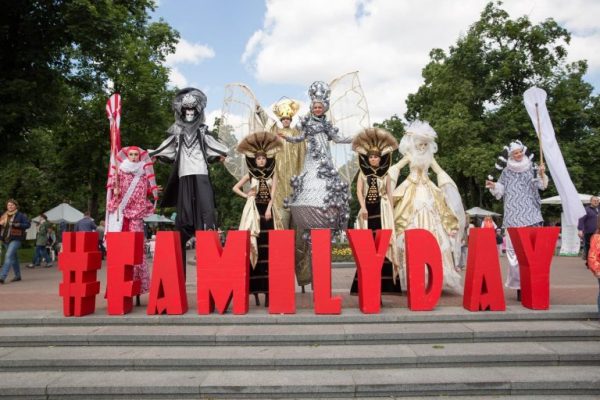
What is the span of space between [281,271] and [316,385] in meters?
2.04

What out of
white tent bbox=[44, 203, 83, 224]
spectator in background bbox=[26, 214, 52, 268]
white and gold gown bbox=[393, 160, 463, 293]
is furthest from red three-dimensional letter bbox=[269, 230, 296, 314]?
white tent bbox=[44, 203, 83, 224]

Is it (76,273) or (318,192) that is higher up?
(318,192)

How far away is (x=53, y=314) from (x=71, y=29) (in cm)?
1112

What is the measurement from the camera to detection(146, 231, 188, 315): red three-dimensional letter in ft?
21.2

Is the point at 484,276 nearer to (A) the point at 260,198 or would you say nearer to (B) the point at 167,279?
(A) the point at 260,198

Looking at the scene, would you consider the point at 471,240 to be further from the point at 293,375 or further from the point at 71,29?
the point at 71,29

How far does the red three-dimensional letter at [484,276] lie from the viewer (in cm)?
643

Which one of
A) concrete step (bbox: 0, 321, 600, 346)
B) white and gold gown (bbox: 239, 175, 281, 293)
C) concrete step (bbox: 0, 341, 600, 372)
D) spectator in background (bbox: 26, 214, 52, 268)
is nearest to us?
concrete step (bbox: 0, 341, 600, 372)

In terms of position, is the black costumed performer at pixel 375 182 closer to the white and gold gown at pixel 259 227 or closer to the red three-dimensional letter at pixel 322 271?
the red three-dimensional letter at pixel 322 271

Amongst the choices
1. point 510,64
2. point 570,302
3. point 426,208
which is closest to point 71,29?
point 426,208

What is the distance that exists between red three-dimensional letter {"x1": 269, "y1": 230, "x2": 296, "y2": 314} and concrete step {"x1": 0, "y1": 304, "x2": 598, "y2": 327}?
16 centimetres

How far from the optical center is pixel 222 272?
6457 mm

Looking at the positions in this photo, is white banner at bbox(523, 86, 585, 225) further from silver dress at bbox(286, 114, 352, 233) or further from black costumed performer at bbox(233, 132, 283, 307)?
black costumed performer at bbox(233, 132, 283, 307)

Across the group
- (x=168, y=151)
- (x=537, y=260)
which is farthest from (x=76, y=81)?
(x=537, y=260)
